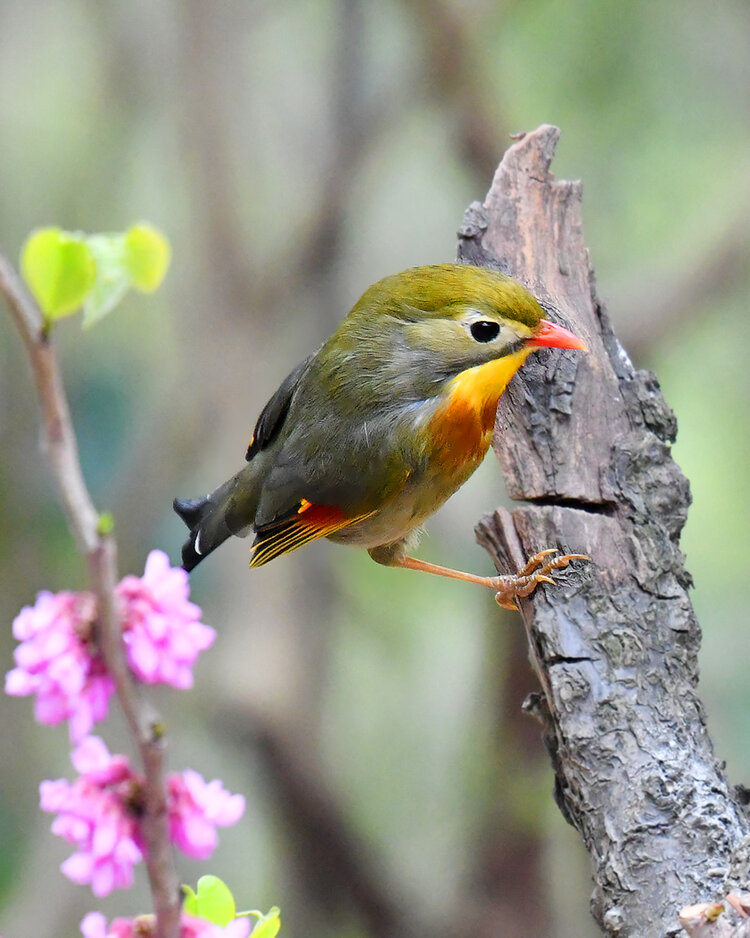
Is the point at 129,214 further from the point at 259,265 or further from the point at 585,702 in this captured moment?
A: the point at 585,702

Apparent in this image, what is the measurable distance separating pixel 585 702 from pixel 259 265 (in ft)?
7.69

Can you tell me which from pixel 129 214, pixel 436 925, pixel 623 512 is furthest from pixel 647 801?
pixel 129 214

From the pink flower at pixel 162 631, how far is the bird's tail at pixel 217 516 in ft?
5.25

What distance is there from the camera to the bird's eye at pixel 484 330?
6.31 ft

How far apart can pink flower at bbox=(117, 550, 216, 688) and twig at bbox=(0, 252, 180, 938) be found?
3 cm

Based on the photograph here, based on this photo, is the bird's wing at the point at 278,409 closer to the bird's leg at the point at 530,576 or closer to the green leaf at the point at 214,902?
the bird's leg at the point at 530,576

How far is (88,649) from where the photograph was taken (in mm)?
602

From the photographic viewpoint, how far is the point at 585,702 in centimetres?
162

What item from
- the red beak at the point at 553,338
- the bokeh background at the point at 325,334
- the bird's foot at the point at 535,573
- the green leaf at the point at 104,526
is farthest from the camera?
the bokeh background at the point at 325,334

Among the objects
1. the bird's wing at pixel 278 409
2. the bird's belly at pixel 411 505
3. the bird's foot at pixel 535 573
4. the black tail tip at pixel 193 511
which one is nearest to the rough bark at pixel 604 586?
the bird's foot at pixel 535 573

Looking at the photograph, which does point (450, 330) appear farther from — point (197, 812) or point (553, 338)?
point (197, 812)

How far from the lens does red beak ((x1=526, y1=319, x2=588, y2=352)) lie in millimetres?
1873

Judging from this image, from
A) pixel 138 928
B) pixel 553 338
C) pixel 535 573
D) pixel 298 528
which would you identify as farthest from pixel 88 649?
pixel 298 528

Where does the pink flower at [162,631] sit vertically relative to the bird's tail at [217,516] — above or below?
below
